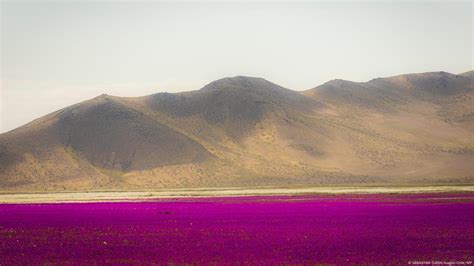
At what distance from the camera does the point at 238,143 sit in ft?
518

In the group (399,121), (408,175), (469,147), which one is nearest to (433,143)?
(469,147)

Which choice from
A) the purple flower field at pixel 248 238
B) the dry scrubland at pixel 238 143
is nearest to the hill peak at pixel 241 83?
the dry scrubland at pixel 238 143

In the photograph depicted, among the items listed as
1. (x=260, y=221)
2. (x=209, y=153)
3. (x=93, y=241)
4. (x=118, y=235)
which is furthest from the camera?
(x=209, y=153)

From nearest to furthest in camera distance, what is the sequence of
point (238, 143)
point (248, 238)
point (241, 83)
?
1. point (248, 238)
2. point (238, 143)
3. point (241, 83)

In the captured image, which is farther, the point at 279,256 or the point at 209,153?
the point at 209,153

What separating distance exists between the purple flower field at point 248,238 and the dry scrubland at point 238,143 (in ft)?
257

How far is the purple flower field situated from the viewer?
20266 mm

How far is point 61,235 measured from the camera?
28500 mm

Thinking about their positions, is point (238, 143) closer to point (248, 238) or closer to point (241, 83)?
point (241, 83)

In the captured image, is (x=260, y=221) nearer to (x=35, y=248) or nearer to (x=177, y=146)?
(x=35, y=248)

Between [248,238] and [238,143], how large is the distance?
433ft

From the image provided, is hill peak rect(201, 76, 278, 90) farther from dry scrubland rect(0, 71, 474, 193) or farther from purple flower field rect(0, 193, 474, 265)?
purple flower field rect(0, 193, 474, 265)

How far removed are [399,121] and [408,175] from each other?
5280cm

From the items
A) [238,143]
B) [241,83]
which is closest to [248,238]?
[238,143]
